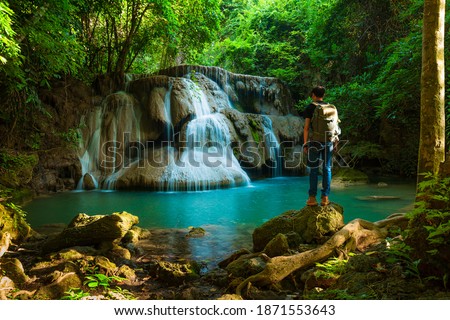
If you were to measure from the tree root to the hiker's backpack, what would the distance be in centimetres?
122

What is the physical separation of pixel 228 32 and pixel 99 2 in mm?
15293

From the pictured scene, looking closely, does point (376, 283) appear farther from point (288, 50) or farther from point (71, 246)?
point (288, 50)

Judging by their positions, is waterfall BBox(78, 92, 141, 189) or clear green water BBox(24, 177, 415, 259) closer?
clear green water BBox(24, 177, 415, 259)

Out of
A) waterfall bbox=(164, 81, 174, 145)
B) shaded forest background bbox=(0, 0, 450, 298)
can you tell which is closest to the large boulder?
shaded forest background bbox=(0, 0, 450, 298)

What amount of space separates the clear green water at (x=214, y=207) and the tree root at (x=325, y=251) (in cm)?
169

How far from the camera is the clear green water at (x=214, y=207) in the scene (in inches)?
253

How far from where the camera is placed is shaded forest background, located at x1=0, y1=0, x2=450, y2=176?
25.1 feet

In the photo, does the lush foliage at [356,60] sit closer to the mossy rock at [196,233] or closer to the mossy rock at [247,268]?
the mossy rock at [196,233]

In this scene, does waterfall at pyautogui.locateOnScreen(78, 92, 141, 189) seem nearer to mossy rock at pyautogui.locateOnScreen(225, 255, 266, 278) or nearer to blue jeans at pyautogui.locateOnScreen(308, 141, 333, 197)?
blue jeans at pyautogui.locateOnScreen(308, 141, 333, 197)

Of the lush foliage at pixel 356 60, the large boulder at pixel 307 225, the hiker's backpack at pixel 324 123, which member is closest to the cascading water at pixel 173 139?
the lush foliage at pixel 356 60

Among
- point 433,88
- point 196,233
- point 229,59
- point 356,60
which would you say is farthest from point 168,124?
point 433,88

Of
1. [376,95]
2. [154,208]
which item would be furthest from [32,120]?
[376,95]

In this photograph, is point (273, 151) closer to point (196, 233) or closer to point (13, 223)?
point (196, 233)

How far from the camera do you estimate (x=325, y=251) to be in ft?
12.9
